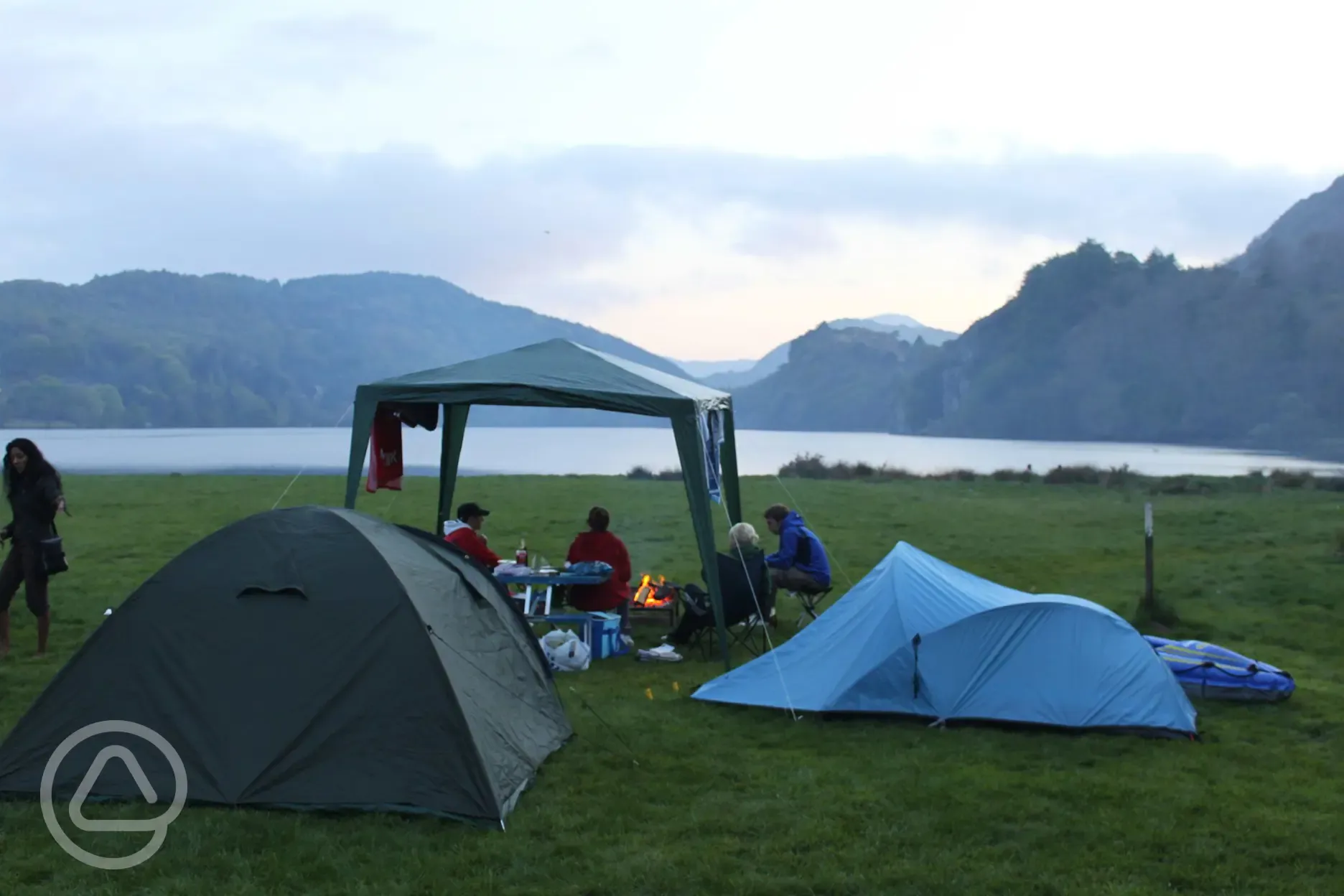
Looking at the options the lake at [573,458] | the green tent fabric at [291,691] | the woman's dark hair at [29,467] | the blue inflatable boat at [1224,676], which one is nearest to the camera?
the green tent fabric at [291,691]

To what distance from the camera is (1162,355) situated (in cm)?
13662

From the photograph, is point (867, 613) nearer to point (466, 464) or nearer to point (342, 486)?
point (342, 486)

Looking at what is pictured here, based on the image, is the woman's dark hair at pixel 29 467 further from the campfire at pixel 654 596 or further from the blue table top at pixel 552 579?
the campfire at pixel 654 596

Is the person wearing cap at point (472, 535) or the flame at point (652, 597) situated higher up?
the person wearing cap at point (472, 535)

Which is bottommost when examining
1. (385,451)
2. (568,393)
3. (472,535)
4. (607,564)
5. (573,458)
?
(607,564)

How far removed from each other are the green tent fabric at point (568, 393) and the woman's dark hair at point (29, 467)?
86.8 inches

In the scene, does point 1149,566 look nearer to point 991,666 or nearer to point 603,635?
point 991,666

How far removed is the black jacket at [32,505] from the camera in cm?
855

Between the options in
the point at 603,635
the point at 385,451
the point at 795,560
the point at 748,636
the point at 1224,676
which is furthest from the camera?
the point at 385,451

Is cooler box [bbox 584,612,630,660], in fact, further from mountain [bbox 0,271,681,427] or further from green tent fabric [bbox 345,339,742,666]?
mountain [bbox 0,271,681,427]

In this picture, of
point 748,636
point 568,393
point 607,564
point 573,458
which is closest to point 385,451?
point 607,564

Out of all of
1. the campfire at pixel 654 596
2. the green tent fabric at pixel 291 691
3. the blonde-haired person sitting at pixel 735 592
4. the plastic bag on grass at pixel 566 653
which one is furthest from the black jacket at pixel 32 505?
the campfire at pixel 654 596

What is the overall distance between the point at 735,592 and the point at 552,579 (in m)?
1.52

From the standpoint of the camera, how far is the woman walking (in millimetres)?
8523
